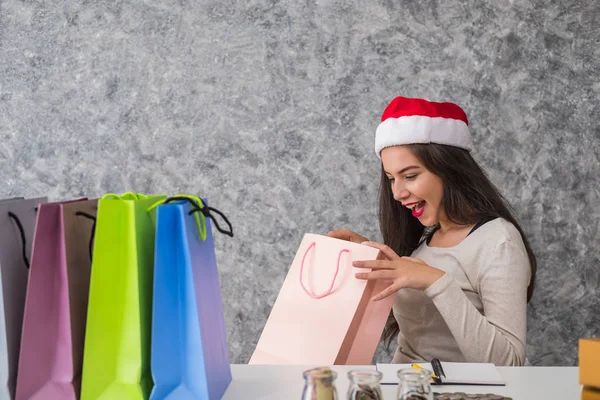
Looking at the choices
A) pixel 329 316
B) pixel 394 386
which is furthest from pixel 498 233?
pixel 394 386

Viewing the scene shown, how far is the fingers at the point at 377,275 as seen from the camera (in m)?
1.32

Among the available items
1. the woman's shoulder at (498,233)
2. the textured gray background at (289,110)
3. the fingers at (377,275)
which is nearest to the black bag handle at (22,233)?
the fingers at (377,275)

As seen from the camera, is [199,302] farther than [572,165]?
No

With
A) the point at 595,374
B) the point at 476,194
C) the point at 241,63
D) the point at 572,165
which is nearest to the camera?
the point at 595,374

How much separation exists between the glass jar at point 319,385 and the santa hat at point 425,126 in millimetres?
1079

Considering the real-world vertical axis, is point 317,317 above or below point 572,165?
below

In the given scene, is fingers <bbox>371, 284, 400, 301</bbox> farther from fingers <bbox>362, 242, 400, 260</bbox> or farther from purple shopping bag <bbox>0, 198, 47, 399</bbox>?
purple shopping bag <bbox>0, 198, 47, 399</bbox>

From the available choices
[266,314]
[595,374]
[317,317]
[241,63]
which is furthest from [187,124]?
[595,374]

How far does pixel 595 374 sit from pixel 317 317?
59cm

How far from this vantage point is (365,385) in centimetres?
71

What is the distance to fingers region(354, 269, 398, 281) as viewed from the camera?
4.32ft

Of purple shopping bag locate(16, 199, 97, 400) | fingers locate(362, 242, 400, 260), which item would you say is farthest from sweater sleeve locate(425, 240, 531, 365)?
purple shopping bag locate(16, 199, 97, 400)

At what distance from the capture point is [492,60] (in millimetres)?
2279

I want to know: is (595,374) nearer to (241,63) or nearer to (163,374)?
(163,374)
